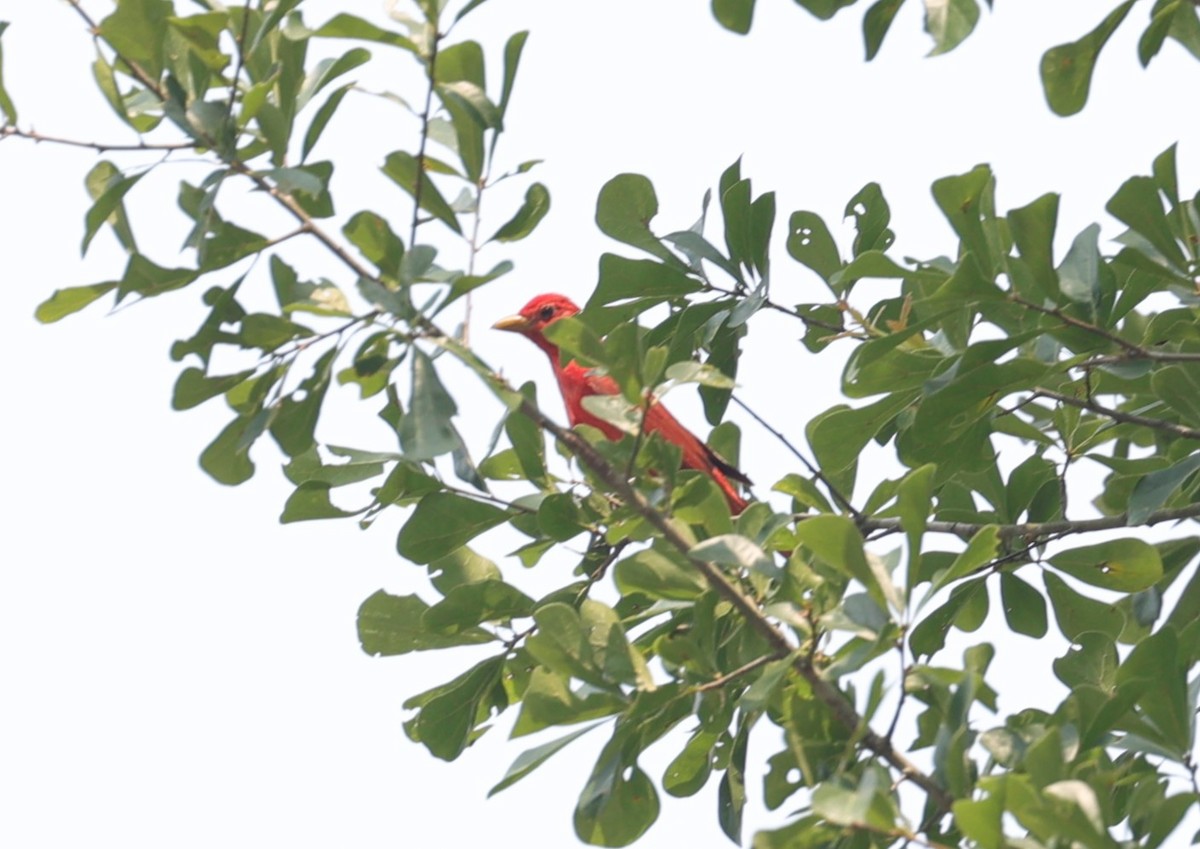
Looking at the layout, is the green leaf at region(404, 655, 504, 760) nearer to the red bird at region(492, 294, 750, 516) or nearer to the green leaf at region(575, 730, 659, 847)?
the green leaf at region(575, 730, 659, 847)

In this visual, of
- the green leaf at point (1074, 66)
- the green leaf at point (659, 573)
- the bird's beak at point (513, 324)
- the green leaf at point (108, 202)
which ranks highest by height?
the bird's beak at point (513, 324)

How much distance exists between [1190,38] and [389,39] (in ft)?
7.30

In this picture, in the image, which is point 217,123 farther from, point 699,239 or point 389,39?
point 699,239

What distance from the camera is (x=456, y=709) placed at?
3777 mm

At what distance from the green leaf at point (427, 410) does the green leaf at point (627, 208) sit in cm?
126

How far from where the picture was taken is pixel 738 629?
131 inches

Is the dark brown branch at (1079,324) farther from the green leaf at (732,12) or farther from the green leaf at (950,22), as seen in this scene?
the green leaf at (732,12)

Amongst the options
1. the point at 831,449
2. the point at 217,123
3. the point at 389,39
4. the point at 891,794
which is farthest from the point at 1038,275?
the point at 217,123

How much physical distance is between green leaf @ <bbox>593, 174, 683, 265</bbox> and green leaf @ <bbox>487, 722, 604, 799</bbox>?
1.43 m

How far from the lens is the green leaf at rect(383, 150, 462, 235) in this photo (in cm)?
313

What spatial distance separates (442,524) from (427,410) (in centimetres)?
83

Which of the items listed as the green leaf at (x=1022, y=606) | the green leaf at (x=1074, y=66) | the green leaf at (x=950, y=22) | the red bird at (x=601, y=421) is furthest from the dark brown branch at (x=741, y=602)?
the red bird at (x=601, y=421)

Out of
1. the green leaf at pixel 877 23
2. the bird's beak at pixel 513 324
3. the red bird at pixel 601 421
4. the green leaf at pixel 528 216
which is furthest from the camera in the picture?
the bird's beak at pixel 513 324

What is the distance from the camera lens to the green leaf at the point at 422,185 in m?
3.13
